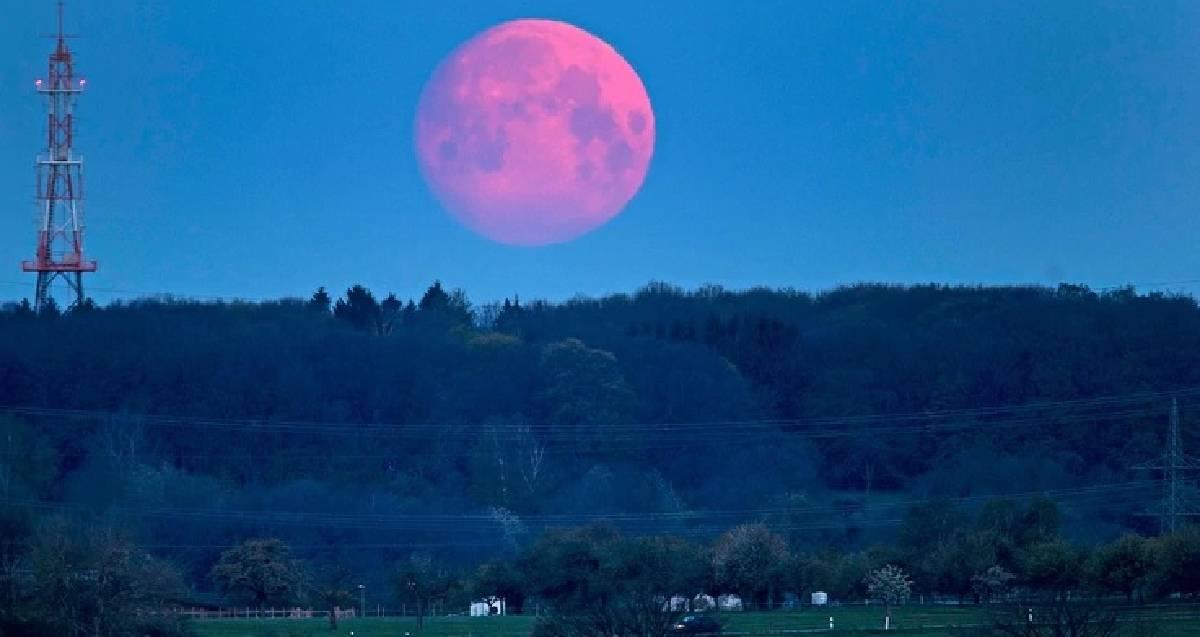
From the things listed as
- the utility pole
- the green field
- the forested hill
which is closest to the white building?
the green field

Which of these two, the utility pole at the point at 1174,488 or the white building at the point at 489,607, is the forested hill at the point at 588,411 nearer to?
the utility pole at the point at 1174,488

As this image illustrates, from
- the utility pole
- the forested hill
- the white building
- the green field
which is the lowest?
the green field

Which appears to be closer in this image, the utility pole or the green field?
the green field

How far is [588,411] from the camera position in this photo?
105 m

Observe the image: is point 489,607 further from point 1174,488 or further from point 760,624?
point 1174,488

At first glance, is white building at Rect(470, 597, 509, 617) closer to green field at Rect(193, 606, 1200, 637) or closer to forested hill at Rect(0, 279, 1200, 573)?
green field at Rect(193, 606, 1200, 637)

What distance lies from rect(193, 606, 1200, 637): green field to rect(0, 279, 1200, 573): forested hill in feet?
68.7

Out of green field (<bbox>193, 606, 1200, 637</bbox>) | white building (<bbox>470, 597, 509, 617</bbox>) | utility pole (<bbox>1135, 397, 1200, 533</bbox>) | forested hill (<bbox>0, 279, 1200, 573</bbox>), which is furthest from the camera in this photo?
forested hill (<bbox>0, 279, 1200, 573</bbox>)

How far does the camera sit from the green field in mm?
53219

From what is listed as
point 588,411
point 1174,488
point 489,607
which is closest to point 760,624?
point 489,607

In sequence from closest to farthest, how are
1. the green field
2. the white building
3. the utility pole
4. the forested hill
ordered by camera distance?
the green field → the utility pole → the white building → the forested hill

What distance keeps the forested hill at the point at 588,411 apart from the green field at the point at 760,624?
20.9m

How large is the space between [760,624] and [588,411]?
46765 millimetres

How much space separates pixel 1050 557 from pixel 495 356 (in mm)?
53577
